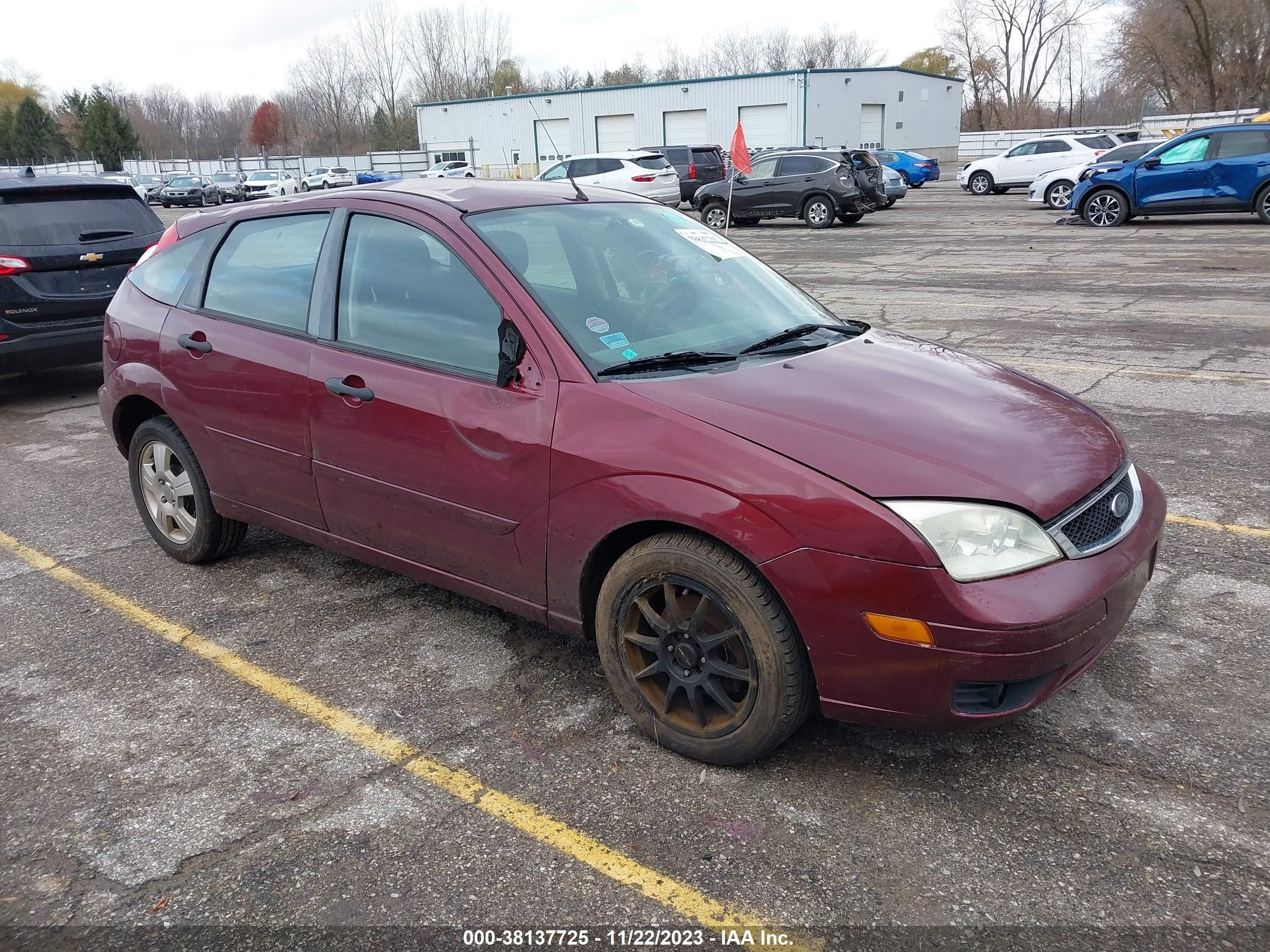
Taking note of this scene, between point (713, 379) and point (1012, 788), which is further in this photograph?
point (713, 379)

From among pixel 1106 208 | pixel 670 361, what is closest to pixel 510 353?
pixel 670 361

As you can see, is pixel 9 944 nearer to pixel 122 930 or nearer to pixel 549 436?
pixel 122 930

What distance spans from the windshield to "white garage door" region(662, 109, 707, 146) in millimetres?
53704

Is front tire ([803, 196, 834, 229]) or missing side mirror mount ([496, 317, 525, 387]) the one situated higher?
front tire ([803, 196, 834, 229])

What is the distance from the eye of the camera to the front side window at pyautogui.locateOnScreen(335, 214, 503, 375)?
3369 millimetres

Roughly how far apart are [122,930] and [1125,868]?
254 centimetres

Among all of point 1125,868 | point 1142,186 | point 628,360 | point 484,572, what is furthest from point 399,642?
point 1142,186

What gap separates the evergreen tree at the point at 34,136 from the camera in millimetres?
88500

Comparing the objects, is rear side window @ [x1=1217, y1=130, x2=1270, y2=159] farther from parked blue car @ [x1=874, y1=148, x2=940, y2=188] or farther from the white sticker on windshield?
parked blue car @ [x1=874, y1=148, x2=940, y2=188]

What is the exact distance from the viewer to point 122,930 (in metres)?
2.44

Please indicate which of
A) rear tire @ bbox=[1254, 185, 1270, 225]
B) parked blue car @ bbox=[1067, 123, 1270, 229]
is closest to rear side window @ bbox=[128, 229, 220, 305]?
parked blue car @ bbox=[1067, 123, 1270, 229]

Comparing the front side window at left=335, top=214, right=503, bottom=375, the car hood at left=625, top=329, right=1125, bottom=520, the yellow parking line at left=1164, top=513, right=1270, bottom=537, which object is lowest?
the yellow parking line at left=1164, top=513, right=1270, bottom=537

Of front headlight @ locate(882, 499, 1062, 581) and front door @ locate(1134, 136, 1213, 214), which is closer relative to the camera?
front headlight @ locate(882, 499, 1062, 581)

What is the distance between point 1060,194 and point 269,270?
23.9 m
